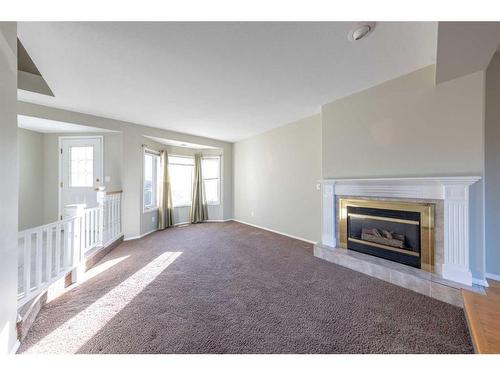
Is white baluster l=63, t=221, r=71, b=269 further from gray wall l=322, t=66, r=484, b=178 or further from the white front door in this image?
→ gray wall l=322, t=66, r=484, b=178

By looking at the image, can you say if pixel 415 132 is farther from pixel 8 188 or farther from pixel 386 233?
pixel 8 188

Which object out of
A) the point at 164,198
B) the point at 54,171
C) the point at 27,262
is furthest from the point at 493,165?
the point at 54,171

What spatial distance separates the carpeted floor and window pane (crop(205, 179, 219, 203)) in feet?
10.2

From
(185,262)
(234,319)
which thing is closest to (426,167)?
(234,319)

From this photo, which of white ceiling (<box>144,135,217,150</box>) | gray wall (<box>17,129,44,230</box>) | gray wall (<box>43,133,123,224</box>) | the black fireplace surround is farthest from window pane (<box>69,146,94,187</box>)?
the black fireplace surround

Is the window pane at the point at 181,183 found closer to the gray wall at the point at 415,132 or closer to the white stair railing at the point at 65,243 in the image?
the white stair railing at the point at 65,243

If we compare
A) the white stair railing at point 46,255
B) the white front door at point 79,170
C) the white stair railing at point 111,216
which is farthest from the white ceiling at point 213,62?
the white stair railing at point 46,255

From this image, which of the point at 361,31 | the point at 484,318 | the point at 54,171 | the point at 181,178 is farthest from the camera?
the point at 181,178

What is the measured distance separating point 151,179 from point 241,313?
159 inches

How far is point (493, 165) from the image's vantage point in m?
2.02

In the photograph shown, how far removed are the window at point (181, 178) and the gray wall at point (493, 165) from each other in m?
5.57

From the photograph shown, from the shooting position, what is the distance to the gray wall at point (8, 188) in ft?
3.68

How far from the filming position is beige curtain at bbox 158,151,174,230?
4676 mm
